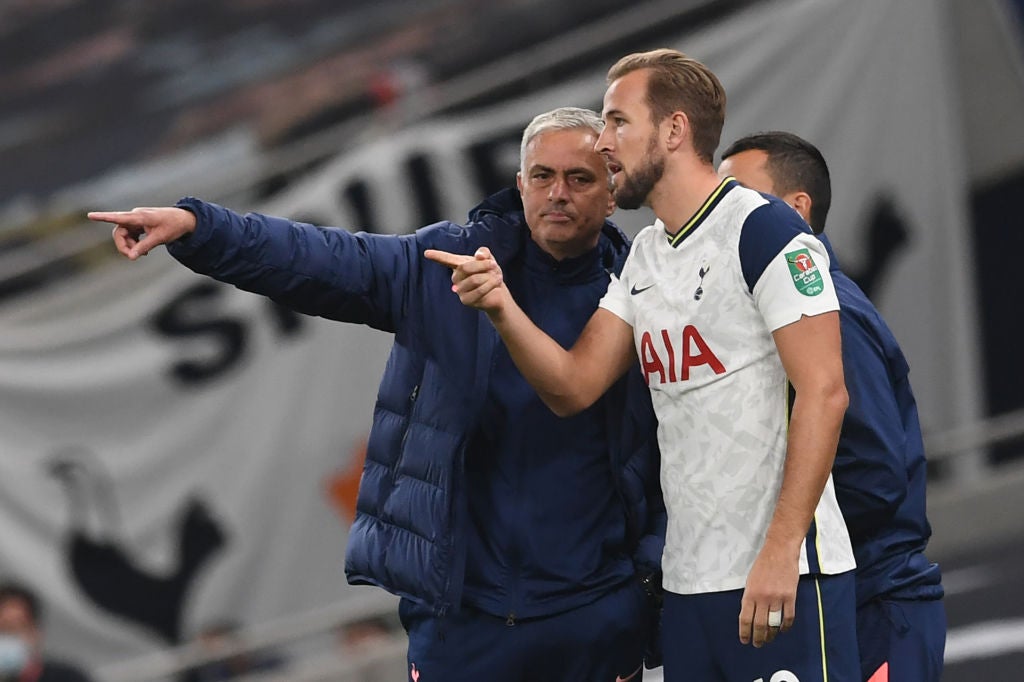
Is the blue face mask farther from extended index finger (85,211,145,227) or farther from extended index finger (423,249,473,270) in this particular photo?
extended index finger (423,249,473,270)

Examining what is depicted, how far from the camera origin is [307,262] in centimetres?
332

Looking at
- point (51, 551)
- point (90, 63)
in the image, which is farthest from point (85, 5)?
point (51, 551)

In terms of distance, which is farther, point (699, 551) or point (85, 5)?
point (85, 5)

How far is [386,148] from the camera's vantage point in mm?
6590

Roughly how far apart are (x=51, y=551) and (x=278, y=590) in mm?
944

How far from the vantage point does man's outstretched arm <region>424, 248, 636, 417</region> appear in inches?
119

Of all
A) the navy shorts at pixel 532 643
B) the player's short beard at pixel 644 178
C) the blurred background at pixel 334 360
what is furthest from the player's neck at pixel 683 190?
the blurred background at pixel 334 360

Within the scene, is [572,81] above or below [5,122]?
below

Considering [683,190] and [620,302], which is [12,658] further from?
[683,190]

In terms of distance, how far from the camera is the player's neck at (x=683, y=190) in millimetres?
3139

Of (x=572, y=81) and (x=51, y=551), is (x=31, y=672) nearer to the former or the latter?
(x=51, y=551)

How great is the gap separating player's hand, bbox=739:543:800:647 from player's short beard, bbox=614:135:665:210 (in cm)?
71

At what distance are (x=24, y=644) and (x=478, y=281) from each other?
13.3ft

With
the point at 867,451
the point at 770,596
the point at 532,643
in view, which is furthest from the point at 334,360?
the point at 770,596
